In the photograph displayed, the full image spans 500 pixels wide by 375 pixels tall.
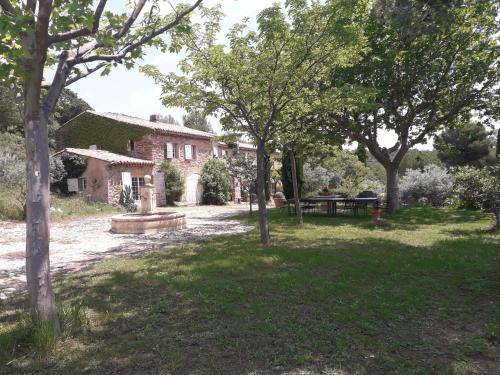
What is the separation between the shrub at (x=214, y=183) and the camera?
2695 cm

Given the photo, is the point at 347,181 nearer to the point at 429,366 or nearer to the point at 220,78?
the point at 220,78

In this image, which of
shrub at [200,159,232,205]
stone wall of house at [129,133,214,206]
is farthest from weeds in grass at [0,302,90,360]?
shrub at [200,159,232,205]

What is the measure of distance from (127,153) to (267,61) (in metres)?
19.3

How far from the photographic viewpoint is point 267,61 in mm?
7832

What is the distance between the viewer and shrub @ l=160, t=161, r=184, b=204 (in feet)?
81.4

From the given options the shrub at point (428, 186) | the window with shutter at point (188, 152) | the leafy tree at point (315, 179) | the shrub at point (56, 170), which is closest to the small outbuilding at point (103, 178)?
the shrub at point (56, 170)

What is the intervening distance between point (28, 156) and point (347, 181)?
26.5 meters

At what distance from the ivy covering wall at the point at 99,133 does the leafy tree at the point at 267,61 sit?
16767 millimetres

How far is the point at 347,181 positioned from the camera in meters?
28.2

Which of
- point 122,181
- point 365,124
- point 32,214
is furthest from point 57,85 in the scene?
point 122,181

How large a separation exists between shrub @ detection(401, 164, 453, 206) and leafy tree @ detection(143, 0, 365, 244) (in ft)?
50.8

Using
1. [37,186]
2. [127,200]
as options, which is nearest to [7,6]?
[37,186]

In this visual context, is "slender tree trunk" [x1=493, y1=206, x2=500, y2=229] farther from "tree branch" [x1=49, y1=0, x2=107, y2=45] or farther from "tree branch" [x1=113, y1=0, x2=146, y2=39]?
"tree branch" [x1=49, y1=0, x2=107, y2=45]

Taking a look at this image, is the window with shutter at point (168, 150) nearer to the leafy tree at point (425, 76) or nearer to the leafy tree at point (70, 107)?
the leafy tree at point (425, 76)
